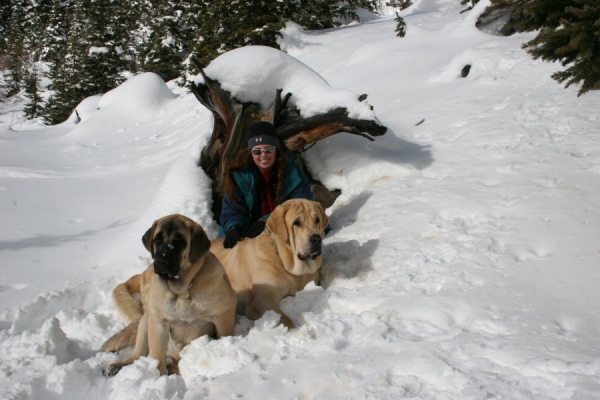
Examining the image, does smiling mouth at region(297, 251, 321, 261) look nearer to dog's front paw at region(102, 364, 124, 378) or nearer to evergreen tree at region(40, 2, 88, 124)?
dog's front paw at region(102, 364, 124, 378)

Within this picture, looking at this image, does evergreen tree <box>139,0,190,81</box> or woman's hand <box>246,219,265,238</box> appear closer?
woman's hand <box>246,219,265,238</box>

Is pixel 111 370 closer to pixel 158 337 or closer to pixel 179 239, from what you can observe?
pixel 158 337

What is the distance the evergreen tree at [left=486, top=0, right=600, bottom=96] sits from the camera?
3.63 meters

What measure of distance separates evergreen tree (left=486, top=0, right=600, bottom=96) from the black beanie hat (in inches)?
104

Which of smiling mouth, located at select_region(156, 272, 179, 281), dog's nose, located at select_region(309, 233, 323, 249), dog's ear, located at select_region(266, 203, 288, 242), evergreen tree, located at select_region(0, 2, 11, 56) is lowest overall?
dog's nose, located at select_region(309, 233, 323, 249)

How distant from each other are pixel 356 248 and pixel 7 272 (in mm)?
4275

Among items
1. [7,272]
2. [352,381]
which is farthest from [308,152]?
[352,381]

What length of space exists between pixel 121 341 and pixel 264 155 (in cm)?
251

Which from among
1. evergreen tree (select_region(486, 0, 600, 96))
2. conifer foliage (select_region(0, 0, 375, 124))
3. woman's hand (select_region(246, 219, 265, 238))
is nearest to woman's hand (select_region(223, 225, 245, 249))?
woman's hand (select_region(246, 219, 265, 238))

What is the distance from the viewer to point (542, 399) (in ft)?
6.65

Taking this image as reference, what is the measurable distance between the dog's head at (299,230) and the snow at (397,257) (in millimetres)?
293

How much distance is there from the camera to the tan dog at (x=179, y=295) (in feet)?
10.3

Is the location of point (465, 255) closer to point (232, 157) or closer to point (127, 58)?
point (232, 157)

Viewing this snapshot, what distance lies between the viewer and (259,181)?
5.40m
